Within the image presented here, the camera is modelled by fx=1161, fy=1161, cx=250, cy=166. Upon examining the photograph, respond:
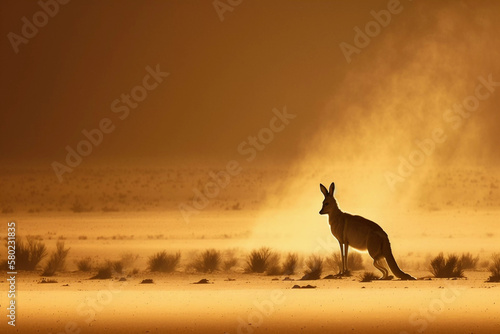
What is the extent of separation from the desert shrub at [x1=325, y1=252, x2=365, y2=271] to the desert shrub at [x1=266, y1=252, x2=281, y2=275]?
0.97 meters

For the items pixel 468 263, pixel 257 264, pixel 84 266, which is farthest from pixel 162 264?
pixel 468 263

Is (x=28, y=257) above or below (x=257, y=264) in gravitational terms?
above

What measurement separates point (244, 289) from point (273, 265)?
320 cm

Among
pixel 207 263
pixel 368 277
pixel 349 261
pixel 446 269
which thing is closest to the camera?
pixel 368 277

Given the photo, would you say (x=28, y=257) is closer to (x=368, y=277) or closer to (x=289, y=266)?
(x=289, y=266)

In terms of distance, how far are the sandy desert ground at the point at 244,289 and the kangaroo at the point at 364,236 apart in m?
0.32

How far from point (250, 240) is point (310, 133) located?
Result: 221ft

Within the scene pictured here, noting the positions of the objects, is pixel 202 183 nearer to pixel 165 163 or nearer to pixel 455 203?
pixel 455 203

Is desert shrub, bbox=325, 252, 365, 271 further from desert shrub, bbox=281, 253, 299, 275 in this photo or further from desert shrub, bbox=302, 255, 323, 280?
desert shrub, bbox=281, 253, 299, 275

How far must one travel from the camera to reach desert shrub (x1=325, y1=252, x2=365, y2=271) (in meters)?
20.7

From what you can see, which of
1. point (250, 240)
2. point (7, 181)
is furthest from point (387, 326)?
point (7, 181)

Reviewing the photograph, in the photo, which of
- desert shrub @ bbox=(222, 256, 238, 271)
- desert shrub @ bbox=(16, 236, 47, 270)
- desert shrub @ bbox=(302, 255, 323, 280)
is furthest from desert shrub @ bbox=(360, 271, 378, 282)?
desert shrub @ bbox=(16, 236, 47, 270)

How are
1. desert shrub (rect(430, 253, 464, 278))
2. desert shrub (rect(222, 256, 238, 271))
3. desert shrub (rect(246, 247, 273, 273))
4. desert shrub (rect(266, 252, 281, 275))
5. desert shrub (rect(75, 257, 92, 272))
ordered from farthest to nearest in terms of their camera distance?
desert shrub (rect(222, 256, 238, 271))
desert shrub (rect(75, 257, 92, 272))
desert shrub (rect(246, 247, 273, 273))
desert shrub (rect(266, 252, 281, 275))
desert shrub (rect(430, 253, 464, 278))

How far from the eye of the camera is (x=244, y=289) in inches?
717
